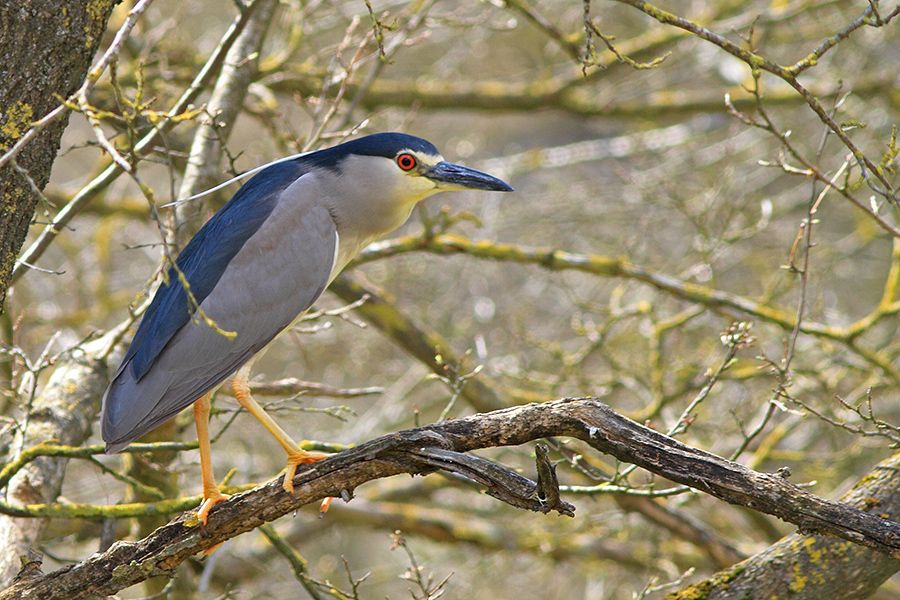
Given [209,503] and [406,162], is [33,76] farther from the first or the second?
[406,162]

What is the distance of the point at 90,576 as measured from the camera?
2711mm

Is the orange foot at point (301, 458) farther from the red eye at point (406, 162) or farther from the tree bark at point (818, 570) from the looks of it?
the tree bark at point (818, 570)

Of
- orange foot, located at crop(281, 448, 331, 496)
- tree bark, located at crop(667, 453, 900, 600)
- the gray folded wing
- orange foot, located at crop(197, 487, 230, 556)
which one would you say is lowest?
tree bark, located at crop(667, 453, 900, 600)

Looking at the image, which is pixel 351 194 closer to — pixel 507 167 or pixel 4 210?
pixel 4 210

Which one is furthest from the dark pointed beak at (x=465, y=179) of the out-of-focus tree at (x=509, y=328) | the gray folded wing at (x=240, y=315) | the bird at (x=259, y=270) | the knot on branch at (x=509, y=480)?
the knot on branch at (x=509, y=480)

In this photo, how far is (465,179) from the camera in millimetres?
3568

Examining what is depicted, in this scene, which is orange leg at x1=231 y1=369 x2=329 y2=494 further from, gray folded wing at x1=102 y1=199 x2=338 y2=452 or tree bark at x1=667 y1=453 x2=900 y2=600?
tree bark at x1=667 y1=453 x2=900 y2=600

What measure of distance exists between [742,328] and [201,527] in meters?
1.91

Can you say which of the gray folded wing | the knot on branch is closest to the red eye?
the gray folded wing

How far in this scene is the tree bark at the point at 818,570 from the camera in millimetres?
3033

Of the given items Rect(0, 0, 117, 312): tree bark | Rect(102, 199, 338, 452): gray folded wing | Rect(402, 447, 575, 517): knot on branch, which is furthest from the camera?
Rect(102, 199, 338, 452): gray folded wing

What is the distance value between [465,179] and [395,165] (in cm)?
27

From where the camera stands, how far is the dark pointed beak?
356 centimetres

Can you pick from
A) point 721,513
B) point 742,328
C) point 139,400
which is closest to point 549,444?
point 742,328
